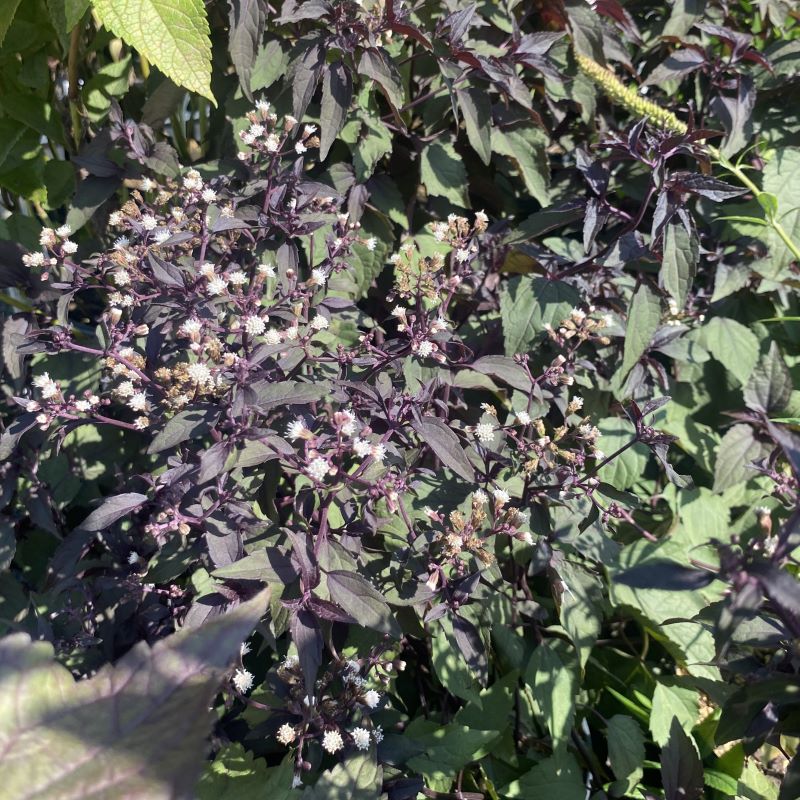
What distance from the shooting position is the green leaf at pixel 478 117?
184 centimetres

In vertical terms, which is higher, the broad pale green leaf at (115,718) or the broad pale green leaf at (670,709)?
the broad pale green leaf at (115,718)

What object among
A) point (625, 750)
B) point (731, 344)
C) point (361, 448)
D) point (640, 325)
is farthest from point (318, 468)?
point (731, 344)

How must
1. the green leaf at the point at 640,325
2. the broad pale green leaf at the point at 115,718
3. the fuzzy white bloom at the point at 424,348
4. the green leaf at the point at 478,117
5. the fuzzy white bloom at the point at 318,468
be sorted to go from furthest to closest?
the green leaf at the point at 478,117 < the green leaf at the point at 640,325 < the fuzzy white bloom at the point at 424,348 < the fuzzy white bloom at the point at 318,468 < the broad pale green leaf at the point at 115,718

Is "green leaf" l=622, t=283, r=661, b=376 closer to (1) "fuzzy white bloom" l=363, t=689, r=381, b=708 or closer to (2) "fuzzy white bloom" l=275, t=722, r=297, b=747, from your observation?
(1) "fuzzy white bloom" l=363, t=689, r=381, b=708

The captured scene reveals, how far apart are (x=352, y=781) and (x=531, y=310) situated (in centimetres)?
109

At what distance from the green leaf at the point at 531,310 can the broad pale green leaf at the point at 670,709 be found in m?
0.93

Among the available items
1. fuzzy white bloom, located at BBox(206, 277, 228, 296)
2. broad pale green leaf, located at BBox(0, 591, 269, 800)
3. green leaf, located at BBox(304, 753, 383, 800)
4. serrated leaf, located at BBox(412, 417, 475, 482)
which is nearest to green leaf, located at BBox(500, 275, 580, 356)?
serrated leaf, located at BBox(412, 417, 475, 482)

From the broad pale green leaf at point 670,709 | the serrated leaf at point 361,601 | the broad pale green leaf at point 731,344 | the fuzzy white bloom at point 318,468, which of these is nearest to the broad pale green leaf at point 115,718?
the fuzzy white bloom at point 318,468

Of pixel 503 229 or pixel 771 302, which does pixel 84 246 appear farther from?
pixel 771 302

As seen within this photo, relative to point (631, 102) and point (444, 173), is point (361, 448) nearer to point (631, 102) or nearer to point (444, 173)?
point (444, 173)

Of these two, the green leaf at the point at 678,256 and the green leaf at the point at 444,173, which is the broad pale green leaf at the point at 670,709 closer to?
the green leaf at the point at 678,256

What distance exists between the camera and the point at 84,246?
6.66ft

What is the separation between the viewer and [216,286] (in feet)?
4.28

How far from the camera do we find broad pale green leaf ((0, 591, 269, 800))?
21.4 inches
